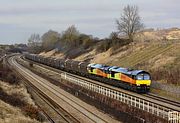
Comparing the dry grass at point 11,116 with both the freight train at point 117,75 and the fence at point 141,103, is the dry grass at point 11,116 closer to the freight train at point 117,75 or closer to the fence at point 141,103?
the fence at point 141,103

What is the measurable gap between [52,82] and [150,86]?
19440mm

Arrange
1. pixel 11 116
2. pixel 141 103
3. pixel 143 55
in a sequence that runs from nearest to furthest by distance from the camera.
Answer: pixel 11 116 < pixel 141 103 < pixel 143 55

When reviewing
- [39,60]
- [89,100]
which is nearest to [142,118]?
[89,100]

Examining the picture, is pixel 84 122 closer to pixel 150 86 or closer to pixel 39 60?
pixel 150 86

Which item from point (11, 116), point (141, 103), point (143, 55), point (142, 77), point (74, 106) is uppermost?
point (143, 55)

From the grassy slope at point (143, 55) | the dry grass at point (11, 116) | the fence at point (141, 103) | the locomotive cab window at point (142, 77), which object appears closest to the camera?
the dry grass at point (11, 116)

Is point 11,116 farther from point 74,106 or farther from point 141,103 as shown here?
point 141,103

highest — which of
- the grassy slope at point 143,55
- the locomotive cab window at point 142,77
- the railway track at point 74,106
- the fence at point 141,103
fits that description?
the grassy slope at point 143,55

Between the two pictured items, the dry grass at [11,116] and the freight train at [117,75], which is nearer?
the dry grass at [11,116]

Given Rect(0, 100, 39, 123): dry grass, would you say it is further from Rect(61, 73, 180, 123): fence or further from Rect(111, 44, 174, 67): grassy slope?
Rect(111, 44, 174, 67): grassy slope

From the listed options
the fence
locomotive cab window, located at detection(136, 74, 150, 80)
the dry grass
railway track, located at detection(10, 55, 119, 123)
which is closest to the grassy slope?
the fence

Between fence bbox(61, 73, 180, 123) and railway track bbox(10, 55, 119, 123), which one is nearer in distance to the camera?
fence bbox(61, 73, 180, 123)

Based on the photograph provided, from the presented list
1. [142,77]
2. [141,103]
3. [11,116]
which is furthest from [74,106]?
[11,116]

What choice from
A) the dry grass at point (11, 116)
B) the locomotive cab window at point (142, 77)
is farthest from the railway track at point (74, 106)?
the locomotive cab window at point (142, 77)
